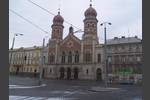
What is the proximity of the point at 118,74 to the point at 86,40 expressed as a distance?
1424 centimetres

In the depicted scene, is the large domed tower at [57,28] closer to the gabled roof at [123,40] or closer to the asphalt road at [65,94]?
the gabled roof at [123,40]

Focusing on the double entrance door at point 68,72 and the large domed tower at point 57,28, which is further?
the large domed tower at point 57,28

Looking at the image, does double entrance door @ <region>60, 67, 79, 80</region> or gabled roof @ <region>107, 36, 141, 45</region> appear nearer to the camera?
gabled roof @ <region>107, 36, 141, 45</region>

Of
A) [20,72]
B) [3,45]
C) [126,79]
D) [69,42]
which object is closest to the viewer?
[3,45]

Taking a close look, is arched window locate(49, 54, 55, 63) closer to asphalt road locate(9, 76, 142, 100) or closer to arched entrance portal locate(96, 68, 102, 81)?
arched entrance portal locate(96, 68, 102, 81)

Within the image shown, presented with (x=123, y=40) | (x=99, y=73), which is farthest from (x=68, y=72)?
(x=123, y=40)

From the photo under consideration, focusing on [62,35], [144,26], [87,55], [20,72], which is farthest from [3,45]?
[20,72]

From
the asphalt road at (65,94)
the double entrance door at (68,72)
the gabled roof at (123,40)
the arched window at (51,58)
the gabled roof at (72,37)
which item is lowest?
the double entrance door at (68,72)

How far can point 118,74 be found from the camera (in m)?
49.2

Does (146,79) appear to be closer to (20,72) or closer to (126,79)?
(126,79)

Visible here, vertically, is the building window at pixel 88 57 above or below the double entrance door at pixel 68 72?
above

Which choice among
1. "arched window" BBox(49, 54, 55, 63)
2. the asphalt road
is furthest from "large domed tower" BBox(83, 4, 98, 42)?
the asphalt road

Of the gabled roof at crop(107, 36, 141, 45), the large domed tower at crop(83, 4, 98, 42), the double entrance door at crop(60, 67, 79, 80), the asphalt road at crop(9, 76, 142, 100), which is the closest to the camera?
the asphalt road at crop(9, 76, 142, 100)

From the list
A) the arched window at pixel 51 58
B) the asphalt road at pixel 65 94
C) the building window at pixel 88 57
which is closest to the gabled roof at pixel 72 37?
the building window at pixel 88 57
